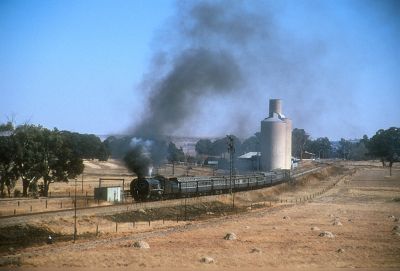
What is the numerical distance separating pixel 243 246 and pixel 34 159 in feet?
121

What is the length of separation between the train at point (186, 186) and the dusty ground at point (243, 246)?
29.4 feet

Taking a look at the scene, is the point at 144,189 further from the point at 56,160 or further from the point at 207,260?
the point at 207,260

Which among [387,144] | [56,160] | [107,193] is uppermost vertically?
[387,144]

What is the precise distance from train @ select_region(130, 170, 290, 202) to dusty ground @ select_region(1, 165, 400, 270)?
897 centimetres

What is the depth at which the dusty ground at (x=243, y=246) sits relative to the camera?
85.0 ft

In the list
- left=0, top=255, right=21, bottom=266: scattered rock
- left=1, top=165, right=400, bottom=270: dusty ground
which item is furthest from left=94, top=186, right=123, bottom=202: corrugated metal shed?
left=0, top=255, right=21, bottom=266: scattered rock

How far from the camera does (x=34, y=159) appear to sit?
59.2 meters

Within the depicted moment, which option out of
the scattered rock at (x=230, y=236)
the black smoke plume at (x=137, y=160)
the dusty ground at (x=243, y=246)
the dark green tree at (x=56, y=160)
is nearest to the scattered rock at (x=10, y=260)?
the dusty ground at (x=243, y=246)

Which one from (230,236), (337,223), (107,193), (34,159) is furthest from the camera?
(34,159)

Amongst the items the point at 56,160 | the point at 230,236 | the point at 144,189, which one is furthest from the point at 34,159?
the point at 230,236

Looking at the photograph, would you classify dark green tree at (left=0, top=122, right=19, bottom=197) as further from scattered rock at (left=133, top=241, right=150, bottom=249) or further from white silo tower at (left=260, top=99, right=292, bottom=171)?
white silo tower at (left=260, top=99, right=292, bottom=171)

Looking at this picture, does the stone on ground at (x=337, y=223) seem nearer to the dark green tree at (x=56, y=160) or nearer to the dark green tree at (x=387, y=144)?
the dark green tree at (x=56, y=160)

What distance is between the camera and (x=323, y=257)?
27.9 metres

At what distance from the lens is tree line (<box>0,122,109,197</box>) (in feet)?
189
